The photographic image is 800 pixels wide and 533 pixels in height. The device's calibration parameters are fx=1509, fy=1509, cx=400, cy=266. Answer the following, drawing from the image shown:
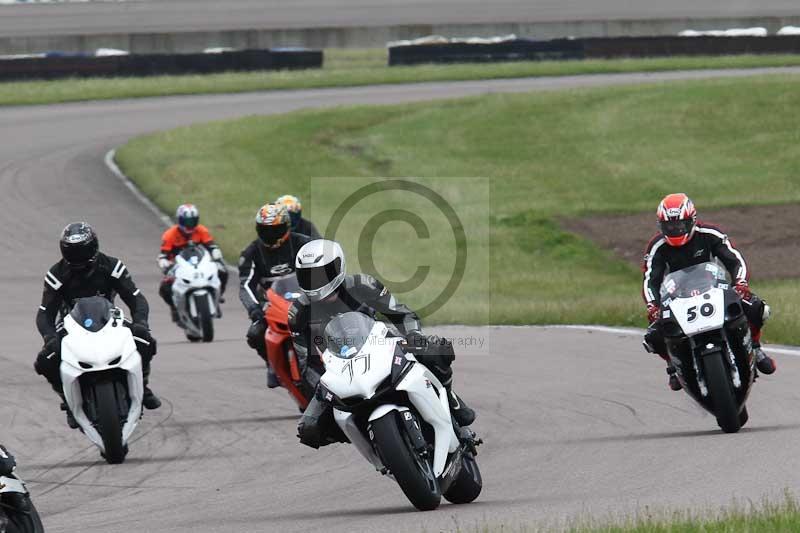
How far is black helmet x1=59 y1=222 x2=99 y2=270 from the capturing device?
11391 mm

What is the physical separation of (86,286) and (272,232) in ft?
7.41

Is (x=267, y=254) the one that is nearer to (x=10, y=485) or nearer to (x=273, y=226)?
(x=273, y=226)

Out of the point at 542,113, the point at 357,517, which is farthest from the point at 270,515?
the point at 542,113

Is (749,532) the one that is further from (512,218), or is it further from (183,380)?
(512,218)

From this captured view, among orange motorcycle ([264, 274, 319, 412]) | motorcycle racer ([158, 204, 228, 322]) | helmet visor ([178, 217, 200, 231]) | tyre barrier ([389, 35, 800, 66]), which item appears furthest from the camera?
Answer: tyre barrier ([389, 35, 800, 66])

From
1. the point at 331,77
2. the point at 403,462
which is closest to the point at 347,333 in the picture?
the point at 403,462

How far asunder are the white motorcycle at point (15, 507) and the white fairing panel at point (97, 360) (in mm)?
3681

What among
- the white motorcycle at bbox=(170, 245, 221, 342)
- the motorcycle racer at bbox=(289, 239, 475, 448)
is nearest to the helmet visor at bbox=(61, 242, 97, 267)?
the motorcycle racer at bbox=(289, 239, 475, 448)

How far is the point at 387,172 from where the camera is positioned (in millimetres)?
33250

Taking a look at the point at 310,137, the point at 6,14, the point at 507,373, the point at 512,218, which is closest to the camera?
the point at 507,373

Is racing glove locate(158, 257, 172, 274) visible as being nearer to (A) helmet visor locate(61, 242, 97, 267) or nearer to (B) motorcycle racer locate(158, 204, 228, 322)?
(B) motorcycle racer locate(158, 204, 228, 322)

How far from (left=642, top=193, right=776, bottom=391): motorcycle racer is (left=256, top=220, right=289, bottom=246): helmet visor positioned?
138 inches

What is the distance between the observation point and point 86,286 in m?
11.7

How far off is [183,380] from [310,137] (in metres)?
22.6
